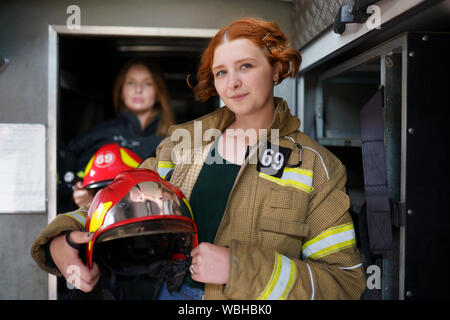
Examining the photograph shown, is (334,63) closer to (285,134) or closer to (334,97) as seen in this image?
(334,97)

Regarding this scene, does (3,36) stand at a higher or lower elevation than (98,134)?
higher

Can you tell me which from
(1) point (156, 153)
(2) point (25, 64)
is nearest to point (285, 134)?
(1) point (156, 153)

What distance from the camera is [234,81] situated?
4.31 ft

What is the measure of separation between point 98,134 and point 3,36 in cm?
101

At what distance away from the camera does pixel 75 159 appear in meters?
2.85

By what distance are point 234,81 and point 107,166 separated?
1049mm

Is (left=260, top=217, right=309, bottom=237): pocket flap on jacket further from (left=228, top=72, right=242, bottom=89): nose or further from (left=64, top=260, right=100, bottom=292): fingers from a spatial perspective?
(left=64, top=260, right=100, bottom=292): fingers

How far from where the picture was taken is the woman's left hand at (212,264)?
1.10m

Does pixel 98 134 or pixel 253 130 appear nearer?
pixel 253 130

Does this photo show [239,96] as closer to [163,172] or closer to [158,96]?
[163,172]

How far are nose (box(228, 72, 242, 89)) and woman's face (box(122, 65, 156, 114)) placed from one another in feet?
5.63

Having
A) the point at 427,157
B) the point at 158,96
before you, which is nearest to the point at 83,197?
the point at 158,96

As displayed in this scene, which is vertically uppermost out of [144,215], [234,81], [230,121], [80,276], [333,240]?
[234,81]

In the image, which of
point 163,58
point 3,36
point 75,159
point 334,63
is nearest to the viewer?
point 3,36
